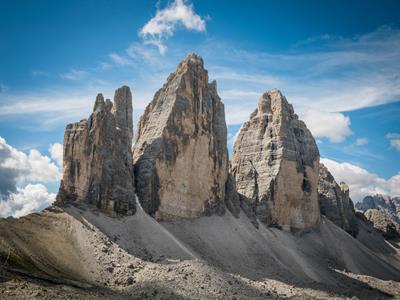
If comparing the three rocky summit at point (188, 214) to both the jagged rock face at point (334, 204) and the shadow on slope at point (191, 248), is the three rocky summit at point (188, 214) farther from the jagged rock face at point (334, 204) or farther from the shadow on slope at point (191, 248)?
the jagged rock face at point (334, 204)

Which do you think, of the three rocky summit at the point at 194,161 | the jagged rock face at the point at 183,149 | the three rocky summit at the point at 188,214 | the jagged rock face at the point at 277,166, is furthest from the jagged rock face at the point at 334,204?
the jagged rock face at the point at 183,149

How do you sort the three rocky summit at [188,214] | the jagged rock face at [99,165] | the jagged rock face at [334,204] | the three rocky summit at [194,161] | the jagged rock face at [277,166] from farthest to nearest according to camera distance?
1. the jagged rock face at [334,204]
2. the jagged rock face at [277,166]
3. the three rocky summit at [194,161]
4. the jagged rock face at [99,165]
5. the three rocky summit at [188,214]

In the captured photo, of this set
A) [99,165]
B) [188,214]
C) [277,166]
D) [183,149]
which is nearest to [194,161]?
[183,149]

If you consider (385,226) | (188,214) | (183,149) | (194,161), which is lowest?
(188,214)

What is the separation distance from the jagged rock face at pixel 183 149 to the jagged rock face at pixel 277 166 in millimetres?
13010

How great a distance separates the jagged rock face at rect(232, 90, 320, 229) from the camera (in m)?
94.7

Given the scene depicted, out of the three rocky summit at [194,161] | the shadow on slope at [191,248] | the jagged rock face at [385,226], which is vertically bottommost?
the shadow on slope at [191,248]

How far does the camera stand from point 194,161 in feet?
253

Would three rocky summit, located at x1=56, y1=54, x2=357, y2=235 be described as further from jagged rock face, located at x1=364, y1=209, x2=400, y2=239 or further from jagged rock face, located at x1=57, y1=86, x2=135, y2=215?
jagged rock face, located at x1=364, y1=209, x2=400, y2=239

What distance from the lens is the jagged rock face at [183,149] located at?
7056 cm

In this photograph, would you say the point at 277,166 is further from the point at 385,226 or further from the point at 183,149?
the point at 385,226

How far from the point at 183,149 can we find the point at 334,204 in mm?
55818

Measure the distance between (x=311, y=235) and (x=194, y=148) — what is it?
34002 mm

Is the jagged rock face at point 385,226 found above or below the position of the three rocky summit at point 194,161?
below
